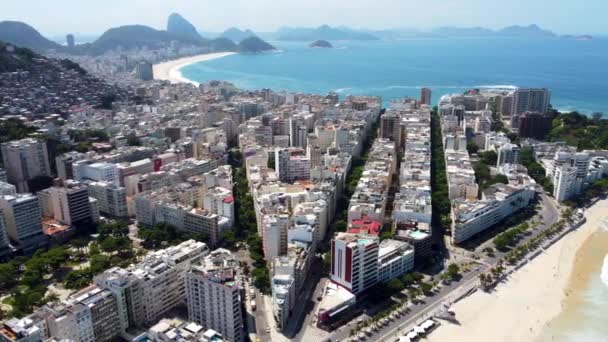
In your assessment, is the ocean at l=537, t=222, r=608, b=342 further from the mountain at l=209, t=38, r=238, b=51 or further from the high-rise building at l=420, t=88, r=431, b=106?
the mountain at l=209, t=38, r=238, b=51

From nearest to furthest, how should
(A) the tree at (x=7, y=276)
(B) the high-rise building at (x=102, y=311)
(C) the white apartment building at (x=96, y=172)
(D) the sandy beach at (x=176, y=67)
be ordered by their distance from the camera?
1. (B) the high-rise building at (x=102, y=311)
2. (A) the tree at (x=7, y=276)
3. (C) the white apartment building at (x=96, y=172)
4. (D) the sandy beach at (x=176, y=67)

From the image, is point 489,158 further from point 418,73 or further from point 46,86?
point 418,73

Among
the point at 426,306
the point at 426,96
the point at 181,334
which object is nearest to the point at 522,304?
the point at 426,306

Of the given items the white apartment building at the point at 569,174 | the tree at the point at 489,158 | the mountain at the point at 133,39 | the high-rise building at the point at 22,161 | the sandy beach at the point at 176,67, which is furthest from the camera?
the mountain at the point at 133,39

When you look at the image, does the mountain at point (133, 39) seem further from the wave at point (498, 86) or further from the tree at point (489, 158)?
the tree at point (489, 158)

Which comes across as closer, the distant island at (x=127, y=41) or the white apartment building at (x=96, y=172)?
the white apartment building at (x=96, y=172)

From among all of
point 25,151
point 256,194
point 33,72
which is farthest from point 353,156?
point 33,72

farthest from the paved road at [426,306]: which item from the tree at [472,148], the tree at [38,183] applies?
the tree at [38,183]
